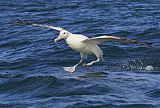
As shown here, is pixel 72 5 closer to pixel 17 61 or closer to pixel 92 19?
pixel 92 19

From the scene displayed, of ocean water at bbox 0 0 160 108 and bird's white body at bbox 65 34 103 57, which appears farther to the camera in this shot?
bird's white body at bbox 65 34 103 57

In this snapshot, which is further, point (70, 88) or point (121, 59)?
point (121, 59)

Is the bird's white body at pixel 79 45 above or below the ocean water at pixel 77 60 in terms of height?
above

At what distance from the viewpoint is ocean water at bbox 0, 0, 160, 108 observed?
43.7ft

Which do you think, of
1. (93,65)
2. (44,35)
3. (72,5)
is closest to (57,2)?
(72,5)

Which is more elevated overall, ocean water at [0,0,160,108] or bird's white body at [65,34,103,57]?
bird's white body at [65,34,103,57]

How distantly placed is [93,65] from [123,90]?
11.8 ft

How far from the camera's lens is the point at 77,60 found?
60.1ft

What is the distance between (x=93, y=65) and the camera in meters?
17.5

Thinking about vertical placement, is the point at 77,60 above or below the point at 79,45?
below

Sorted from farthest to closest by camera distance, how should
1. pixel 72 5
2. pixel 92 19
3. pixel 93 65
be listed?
1. pixel 72 5
2. pixel 92 19
3. pixel 93 65

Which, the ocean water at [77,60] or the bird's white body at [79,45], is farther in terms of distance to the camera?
the bird's white body at [79,45]

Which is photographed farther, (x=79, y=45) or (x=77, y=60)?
(x=77, y=60)

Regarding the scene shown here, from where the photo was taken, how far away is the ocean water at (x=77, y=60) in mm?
13328
